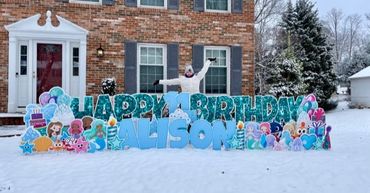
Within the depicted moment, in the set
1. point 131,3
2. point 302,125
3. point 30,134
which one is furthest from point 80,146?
point 131,3

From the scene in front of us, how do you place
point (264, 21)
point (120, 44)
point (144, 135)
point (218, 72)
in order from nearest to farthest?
point (144, 135), point (120, 44), point (218, 72), point (264, 21)

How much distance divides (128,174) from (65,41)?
21.3 ft

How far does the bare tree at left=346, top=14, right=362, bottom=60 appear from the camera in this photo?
46375 mm

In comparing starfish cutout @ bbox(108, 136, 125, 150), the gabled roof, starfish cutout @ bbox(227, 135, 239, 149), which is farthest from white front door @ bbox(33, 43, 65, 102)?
starfish cutout @ bbox(227, 135, 239, 149)

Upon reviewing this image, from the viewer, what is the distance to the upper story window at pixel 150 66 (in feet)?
36.8

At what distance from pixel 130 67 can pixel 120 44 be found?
2.26 ft

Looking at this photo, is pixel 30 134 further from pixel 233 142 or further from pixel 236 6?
pixel 236 6

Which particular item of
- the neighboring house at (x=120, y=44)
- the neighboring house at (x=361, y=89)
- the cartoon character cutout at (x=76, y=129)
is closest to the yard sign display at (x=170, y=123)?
the cartoon character cutout at (x=76, y=129)

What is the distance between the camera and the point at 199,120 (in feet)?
23.6

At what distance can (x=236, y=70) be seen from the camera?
11.8 m

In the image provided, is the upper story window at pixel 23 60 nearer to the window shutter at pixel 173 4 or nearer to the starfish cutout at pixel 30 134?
the window shutter at pixel 173 4

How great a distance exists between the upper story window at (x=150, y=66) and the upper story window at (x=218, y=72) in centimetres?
131

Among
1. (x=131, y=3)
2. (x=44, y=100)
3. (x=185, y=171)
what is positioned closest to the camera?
(x=185, y=171)

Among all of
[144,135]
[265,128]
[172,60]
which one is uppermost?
[172,60]
